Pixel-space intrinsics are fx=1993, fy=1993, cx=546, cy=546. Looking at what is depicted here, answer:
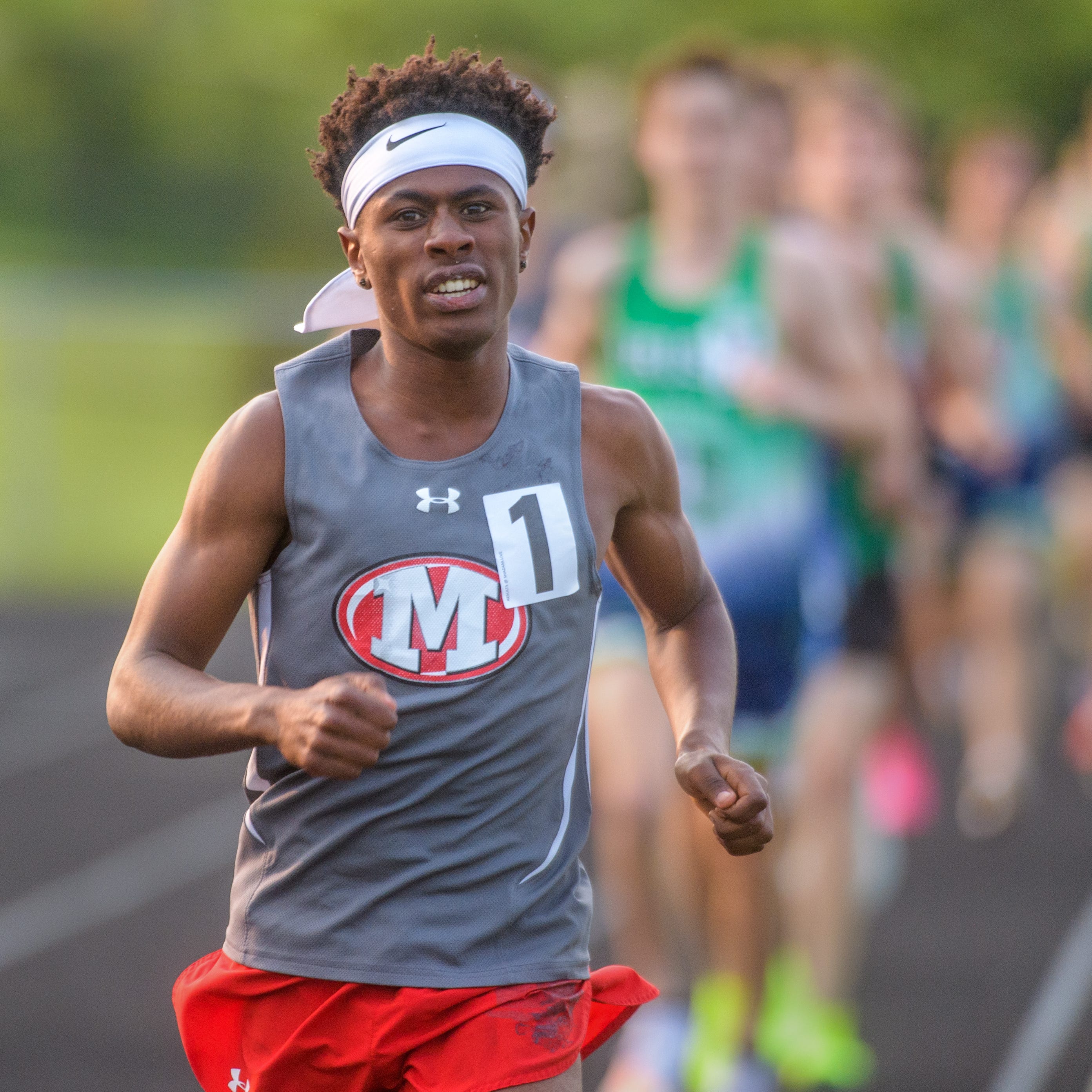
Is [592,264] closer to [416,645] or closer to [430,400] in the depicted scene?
[430,400]

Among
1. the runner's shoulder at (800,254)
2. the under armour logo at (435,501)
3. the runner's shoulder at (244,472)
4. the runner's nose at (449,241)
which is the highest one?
the runner's shoulder at (800,254)

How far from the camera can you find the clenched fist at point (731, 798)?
107 inches

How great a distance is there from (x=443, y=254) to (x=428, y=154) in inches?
6.5

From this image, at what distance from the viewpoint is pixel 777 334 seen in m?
5.73

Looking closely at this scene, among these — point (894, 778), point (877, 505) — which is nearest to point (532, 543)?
point (877, 505)

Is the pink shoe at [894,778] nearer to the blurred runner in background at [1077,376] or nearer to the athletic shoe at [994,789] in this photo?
the athletic shoe at [994,789]

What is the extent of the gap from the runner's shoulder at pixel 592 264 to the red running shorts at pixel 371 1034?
3079 mm

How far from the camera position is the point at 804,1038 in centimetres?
551

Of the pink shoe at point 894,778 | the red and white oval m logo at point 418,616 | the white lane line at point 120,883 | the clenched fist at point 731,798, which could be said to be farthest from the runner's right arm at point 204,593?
the pink shoe at point 894,778

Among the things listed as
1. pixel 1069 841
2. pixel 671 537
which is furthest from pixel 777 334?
pixel 1069 841

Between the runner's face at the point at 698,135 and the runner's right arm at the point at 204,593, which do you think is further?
the runner's face at the point at 698,135

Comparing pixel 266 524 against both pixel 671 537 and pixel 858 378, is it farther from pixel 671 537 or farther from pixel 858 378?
pixel 858 378

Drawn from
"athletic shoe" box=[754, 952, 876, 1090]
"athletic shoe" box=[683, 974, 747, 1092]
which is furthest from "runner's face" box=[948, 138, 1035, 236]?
"athletic shoe" box=[683, 974, 747, 1092]

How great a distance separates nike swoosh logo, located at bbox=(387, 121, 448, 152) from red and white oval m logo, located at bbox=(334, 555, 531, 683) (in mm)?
608
